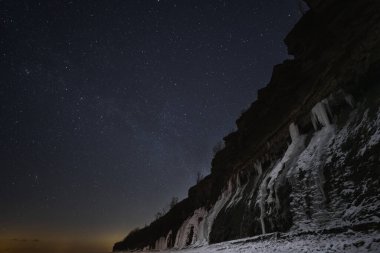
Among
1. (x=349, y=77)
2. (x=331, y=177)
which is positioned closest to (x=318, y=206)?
(x=331, y=177)

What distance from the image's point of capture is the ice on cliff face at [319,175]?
8.50 meters

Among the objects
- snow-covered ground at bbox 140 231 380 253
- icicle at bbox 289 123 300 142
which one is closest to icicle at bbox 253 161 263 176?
icicle at bbox 289 123 300 142

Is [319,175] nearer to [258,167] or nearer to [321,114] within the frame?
[321,114]

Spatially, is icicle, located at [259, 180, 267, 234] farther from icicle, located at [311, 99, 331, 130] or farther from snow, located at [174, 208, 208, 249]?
snow, located at [174, 208, 208, 249]

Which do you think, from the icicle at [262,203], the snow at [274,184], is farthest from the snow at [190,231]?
the snow at [274,184]

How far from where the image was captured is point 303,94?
16359 mm

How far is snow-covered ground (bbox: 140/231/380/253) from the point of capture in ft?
21.1

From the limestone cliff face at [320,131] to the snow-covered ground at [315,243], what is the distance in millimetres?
446

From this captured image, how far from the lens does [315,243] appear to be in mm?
8023

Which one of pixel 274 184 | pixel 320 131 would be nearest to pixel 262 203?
pixel 274 184

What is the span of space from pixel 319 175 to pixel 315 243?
3303mm

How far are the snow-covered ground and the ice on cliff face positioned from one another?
521 mm

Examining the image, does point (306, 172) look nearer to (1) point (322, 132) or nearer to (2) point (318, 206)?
(2) point (318, 206)

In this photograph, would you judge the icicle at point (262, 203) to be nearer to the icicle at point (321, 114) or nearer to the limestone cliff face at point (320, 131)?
the limestone cliff face at point (320, 131)
